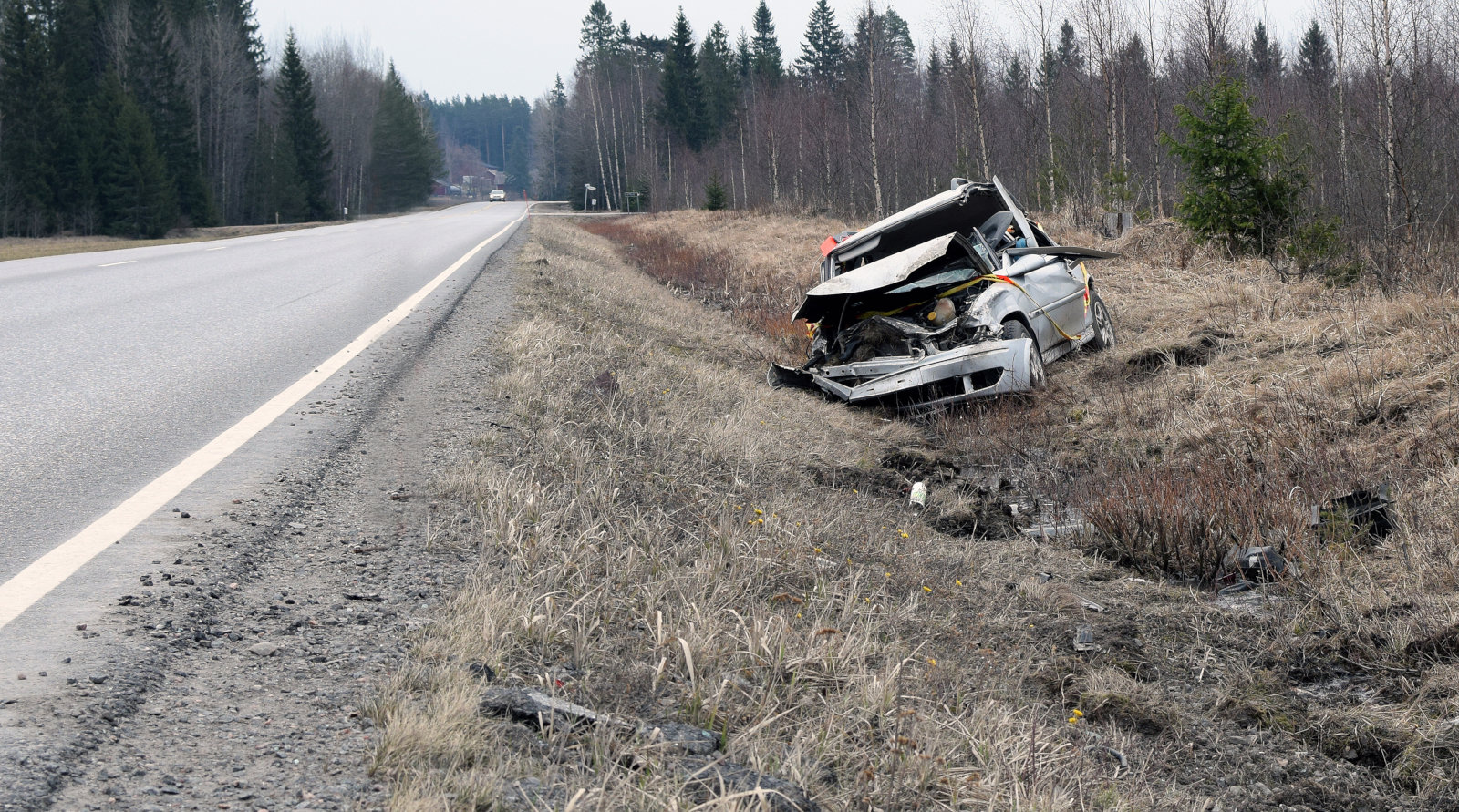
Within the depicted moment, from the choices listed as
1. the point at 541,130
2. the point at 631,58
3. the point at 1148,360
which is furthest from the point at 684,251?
the point at 541,130

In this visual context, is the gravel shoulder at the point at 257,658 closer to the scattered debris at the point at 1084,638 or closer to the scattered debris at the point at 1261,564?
the scattered debris at the point at 1084,638

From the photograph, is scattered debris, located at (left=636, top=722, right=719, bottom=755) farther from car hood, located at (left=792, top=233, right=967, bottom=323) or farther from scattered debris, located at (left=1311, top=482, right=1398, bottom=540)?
car hood, located at (left=792, top=233, right=967, bottom=323)

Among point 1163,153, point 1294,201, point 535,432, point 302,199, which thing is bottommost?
point 535,432

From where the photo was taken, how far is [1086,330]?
33.3ft

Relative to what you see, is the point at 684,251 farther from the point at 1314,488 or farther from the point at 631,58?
the point at 631,58

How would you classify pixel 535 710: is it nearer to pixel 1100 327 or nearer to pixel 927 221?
pixel 927 221

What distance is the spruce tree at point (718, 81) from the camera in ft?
227

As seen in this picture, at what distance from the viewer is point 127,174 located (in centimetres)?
4331

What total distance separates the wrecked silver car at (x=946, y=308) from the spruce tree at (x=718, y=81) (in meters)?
58.9

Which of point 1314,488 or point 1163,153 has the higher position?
point 1163,153

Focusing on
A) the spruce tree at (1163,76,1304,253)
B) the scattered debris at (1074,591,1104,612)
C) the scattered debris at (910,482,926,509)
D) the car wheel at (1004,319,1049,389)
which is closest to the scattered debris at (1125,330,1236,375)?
the car wheel at (1004,319,1049,389)

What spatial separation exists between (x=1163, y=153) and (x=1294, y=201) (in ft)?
59.9

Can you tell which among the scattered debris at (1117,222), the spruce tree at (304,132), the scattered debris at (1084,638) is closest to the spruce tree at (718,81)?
the spruce tree at (304,132)

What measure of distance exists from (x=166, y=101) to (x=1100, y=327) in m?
55.5
